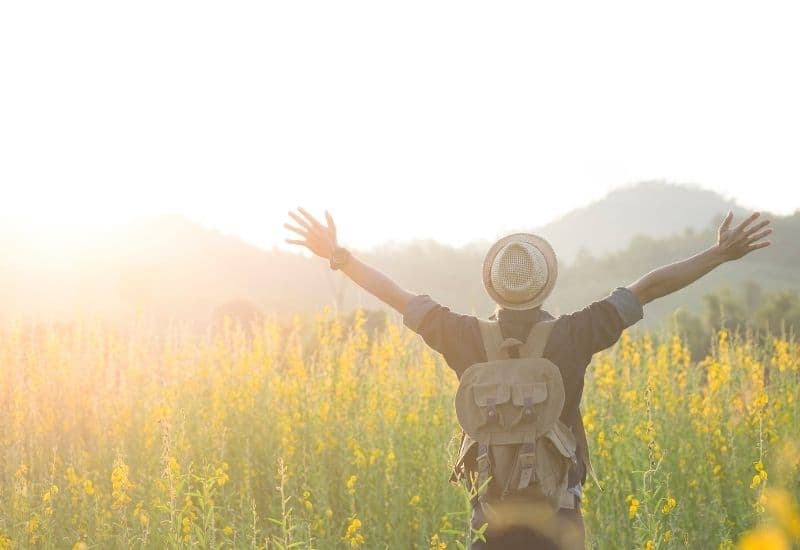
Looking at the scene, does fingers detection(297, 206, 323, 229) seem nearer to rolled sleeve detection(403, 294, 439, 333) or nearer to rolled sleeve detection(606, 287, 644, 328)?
rolled sleeve detection(403, 294, 439, 333)

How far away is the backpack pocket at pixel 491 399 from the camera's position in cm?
348

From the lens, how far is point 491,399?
3.49 meters

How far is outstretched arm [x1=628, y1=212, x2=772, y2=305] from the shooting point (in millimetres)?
3766

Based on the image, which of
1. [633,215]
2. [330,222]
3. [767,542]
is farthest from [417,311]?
[633,215]

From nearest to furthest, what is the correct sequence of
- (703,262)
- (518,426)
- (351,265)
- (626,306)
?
(518,426)
(626,306)
(703,262)
(351,265)

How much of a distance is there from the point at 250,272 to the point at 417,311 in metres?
70.7

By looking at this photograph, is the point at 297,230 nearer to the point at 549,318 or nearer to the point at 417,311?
the point at 417,311

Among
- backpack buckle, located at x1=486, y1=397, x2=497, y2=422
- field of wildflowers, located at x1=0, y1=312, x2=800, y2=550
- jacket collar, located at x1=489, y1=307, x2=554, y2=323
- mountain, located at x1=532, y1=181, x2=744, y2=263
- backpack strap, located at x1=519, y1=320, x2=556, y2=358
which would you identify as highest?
mountain, located at x1=532, y1=181, x2=744, y2=263

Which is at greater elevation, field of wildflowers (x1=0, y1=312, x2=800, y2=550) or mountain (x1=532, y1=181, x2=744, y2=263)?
mountain (x1=532, y1=181, x2=744, y2=263)

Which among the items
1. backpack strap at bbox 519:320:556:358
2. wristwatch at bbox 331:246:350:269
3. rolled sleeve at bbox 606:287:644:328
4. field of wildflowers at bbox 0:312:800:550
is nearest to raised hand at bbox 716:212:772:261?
rolled sleeve at bbox 606:287:644:328

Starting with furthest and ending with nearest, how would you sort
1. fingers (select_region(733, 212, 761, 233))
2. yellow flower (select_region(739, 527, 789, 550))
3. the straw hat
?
1. fingers (select_region(733, 212, 761, 233))
2. the straw hat
3. yellow flower (select_region(739, 527, 789, 550))

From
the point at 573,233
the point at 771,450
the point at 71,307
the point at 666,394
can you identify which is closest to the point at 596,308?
the point at 771,450

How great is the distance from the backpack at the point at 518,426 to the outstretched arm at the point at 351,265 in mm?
539

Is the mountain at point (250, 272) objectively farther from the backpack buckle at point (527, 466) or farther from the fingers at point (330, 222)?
the backpack buckle at point (527, 466)
